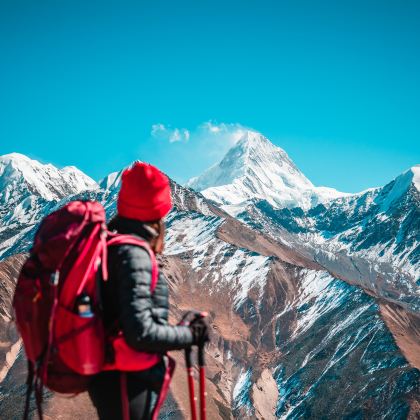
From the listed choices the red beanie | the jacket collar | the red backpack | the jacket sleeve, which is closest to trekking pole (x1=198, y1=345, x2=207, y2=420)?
the jacket sleeve

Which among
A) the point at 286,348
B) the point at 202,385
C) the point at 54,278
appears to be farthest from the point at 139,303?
the point at 286,348

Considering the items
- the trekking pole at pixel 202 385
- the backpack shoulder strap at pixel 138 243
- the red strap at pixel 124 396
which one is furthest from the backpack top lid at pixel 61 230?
the trekking pole at pixel 202 385

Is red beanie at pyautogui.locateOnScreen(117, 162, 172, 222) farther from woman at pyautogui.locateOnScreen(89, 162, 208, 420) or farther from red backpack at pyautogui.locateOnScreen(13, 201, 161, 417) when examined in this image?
red backpack at pyautogui.locateOnScreen(13, 201, 161, 417)

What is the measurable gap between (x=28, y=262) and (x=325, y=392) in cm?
11034

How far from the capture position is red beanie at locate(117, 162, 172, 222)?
557 centimetres

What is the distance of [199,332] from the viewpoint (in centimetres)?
540

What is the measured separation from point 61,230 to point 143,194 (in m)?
0.99

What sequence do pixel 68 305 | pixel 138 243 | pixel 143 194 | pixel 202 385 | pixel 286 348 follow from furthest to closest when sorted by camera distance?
pixel 286 348
pixel 143 194
pixel 202 385
pixel 138 243
pixel 68 305

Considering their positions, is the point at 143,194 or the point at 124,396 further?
the point at 143,194

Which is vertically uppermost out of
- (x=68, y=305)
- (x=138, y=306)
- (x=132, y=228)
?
(x=132, y=228)

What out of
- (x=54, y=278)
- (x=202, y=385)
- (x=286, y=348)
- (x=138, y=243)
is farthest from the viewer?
(x=286, y=348)

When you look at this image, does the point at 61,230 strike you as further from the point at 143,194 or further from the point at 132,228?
the point at 143,194

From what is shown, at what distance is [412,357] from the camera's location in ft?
348

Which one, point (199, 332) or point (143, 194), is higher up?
point (143, 194)
